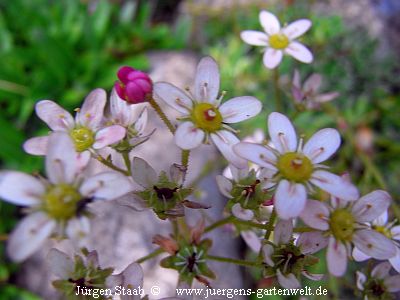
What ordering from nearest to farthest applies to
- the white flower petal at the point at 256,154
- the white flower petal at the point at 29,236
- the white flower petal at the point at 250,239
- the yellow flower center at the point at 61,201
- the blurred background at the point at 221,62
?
the white flower petal at the point at 29,236 → the yellow flower center at the point at 61,201 → the white flower petal at the point at 256,154 → the white flower petal at the point at 250,239 → the blurred background at the point at 221,62

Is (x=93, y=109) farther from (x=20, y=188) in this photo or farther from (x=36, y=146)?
(x=20, y=188)

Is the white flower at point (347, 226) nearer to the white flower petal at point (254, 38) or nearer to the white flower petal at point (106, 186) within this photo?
the white flower petal at point (106, 186)

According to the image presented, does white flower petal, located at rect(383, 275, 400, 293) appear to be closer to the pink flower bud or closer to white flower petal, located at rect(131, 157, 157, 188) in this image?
white flower petal, located at rect(131, 157, 157, 188)

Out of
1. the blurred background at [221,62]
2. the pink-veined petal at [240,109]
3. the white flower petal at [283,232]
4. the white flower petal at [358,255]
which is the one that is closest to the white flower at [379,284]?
the white flower petal at [358,255]

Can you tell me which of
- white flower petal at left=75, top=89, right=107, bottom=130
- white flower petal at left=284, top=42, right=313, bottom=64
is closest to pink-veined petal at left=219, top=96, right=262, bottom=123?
white flower petal at left=75, top=89, right=107, bottom=130

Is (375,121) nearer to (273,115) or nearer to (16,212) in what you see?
(273,115)

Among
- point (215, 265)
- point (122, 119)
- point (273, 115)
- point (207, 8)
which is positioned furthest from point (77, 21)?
point (273, 115)

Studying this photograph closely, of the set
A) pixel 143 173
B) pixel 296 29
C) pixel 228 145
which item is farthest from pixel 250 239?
pixel 296 29
